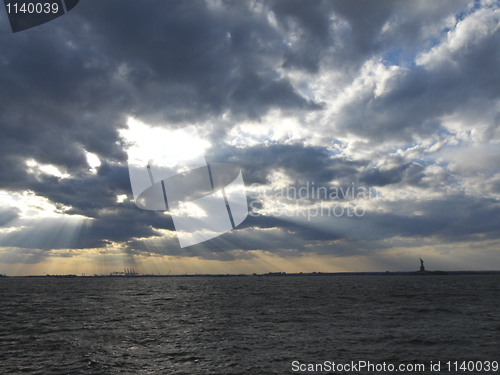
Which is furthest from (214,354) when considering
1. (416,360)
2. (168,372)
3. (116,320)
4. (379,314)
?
(379,314)

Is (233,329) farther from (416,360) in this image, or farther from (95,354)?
(416,360)

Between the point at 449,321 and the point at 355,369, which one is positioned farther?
the point at 449,321

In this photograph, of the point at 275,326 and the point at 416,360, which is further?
the point at 275,326

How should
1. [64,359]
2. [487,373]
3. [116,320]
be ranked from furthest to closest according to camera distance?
[116,320] → [64,359] → [487,373]

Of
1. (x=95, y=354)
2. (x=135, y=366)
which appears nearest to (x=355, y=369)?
(x=135, y=366)

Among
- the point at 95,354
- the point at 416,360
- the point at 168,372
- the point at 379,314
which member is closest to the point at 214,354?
the point at 168,372

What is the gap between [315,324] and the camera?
3503 centimetres

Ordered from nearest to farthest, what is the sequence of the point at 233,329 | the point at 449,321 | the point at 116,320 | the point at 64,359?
1. the point at 64,359
2. the point at 233,329
3. the point at 449,321
4. the point at 116,320

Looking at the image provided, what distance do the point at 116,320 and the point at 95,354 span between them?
18.4 metres

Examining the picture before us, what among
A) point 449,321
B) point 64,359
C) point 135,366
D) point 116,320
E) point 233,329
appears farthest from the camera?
point 116,320

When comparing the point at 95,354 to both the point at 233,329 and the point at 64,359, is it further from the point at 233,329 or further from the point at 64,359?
the point at 233,329

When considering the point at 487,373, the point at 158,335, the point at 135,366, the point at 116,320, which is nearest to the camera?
the point at 487,373

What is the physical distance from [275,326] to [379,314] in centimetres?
1805

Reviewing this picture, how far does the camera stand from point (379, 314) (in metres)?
42.9
